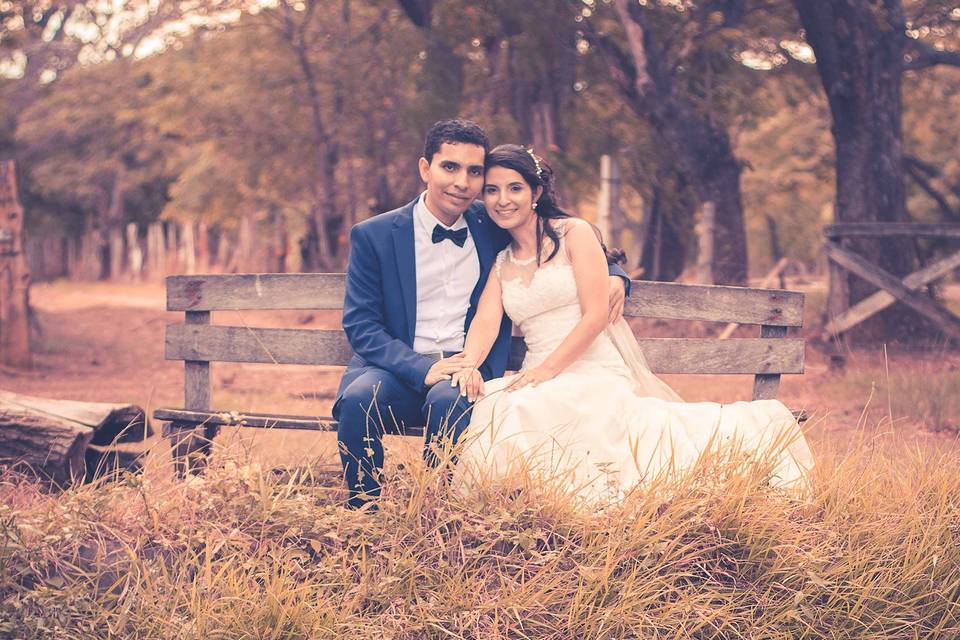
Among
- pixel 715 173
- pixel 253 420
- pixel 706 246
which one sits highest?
pixel 715 173

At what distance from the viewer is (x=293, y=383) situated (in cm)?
988

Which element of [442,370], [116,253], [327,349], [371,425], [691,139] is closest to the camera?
[371,425]

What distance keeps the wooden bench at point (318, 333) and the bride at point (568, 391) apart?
331mm

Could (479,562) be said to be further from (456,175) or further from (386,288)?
(456,175)

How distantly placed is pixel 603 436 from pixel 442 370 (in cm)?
75

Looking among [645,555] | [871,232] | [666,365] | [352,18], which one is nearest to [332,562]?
[645,555]

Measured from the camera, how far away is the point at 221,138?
57.3 feet

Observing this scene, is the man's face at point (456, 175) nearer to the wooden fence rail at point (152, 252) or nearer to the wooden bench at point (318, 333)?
the wooden bench at point (318, 333)

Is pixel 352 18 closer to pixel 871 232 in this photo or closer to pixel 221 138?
pixel 221 138

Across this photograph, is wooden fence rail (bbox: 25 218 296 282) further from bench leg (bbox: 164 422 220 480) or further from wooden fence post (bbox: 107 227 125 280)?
bench leg (bbox: 164 422 220 480)

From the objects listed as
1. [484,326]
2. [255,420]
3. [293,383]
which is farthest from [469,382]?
[293,383]

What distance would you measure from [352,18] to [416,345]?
43.6ft

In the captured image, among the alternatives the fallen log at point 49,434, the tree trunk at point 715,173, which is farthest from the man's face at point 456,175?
the tree trunk at point 715,173

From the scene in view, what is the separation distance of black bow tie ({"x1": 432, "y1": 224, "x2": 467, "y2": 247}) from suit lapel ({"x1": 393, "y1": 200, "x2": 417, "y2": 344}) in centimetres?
12
